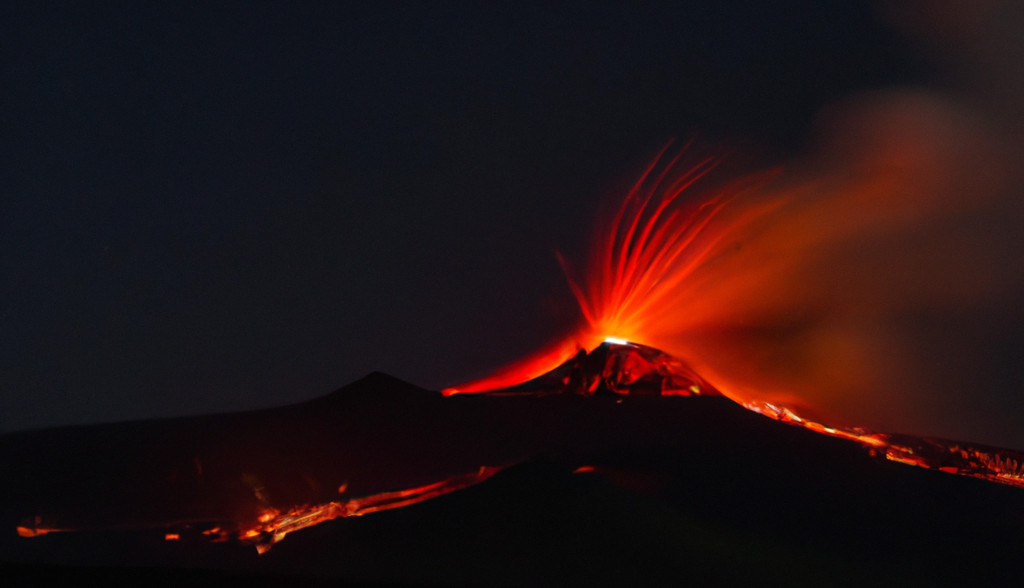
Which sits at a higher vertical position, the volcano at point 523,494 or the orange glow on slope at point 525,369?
the orange glow on slope at point 525,369

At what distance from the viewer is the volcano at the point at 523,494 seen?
2477mm

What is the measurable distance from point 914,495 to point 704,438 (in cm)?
77

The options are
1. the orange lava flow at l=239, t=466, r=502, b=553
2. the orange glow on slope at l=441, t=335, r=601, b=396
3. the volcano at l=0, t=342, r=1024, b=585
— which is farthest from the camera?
the orange glow on slope at l=441, t=335, r=601, b=396

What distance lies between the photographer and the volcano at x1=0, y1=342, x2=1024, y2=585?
2477mm

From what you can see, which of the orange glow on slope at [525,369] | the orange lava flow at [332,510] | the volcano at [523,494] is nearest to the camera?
the volcano at [523,494]

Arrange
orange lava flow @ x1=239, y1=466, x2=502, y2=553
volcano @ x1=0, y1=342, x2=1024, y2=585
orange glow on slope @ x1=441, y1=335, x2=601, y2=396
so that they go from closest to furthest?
volcano @ x1=0, y1=342, x2=1024, y2=585
orange lava flow @ x1=239, y1=466, x2=502, y2=553
orange glow on slope @ x1=441, y1=335, x2=601, y2=396

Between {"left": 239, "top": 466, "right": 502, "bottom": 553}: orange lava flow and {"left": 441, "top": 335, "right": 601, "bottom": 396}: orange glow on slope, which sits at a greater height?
{"left": 441, "top": 335, "right": 601, "bottom": 396}: orange glow on slope

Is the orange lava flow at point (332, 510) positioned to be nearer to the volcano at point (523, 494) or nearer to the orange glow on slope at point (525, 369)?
the volcano at point (523, 494)

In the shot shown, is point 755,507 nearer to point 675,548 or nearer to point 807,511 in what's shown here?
point 807,511

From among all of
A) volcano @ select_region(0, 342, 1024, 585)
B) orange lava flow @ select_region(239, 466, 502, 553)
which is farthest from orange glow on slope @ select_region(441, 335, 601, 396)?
orange lava flow @ select_region(239, 466, 502, 553)

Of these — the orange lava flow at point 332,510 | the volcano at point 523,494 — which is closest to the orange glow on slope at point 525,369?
the volcano at point 523,494

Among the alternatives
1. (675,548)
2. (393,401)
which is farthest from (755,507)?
(393,401)

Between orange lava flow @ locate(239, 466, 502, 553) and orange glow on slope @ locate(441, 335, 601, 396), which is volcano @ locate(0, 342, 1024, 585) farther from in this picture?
orange glow on slope @ locate(441, 335, 601, 396)

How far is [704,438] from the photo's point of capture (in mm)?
3410
